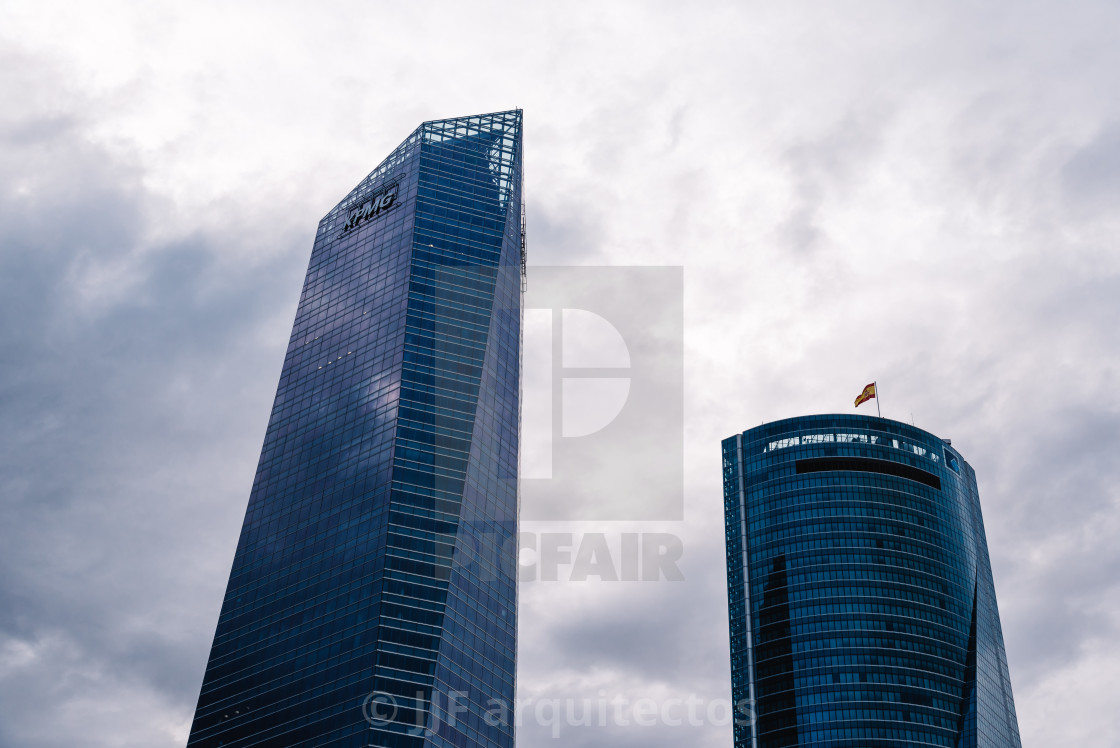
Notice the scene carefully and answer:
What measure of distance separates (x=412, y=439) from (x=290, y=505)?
2472 cm

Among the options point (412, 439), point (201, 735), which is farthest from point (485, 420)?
point (201, 735)

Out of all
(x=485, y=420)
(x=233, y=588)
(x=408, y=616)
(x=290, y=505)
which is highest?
(x=485, y=420)

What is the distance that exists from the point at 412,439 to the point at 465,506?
1412 cm

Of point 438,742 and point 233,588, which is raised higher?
point 233,588

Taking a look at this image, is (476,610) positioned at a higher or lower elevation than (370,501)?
lower

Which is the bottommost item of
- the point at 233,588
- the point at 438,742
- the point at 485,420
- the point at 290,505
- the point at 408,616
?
the point at 438,742

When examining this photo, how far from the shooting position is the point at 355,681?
524 ft

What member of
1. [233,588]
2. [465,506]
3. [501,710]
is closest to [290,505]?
[233,588]

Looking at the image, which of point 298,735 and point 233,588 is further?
point 233,588

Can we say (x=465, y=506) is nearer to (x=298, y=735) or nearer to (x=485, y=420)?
(x=485, y=420)

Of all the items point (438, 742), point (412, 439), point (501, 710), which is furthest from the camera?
point (412, 439)

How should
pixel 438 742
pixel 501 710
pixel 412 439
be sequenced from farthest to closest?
pixel 412 439
pixel 501 710
pixel 438 742

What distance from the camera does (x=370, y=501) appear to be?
591ft

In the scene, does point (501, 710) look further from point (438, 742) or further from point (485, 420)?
point (485, 420)
